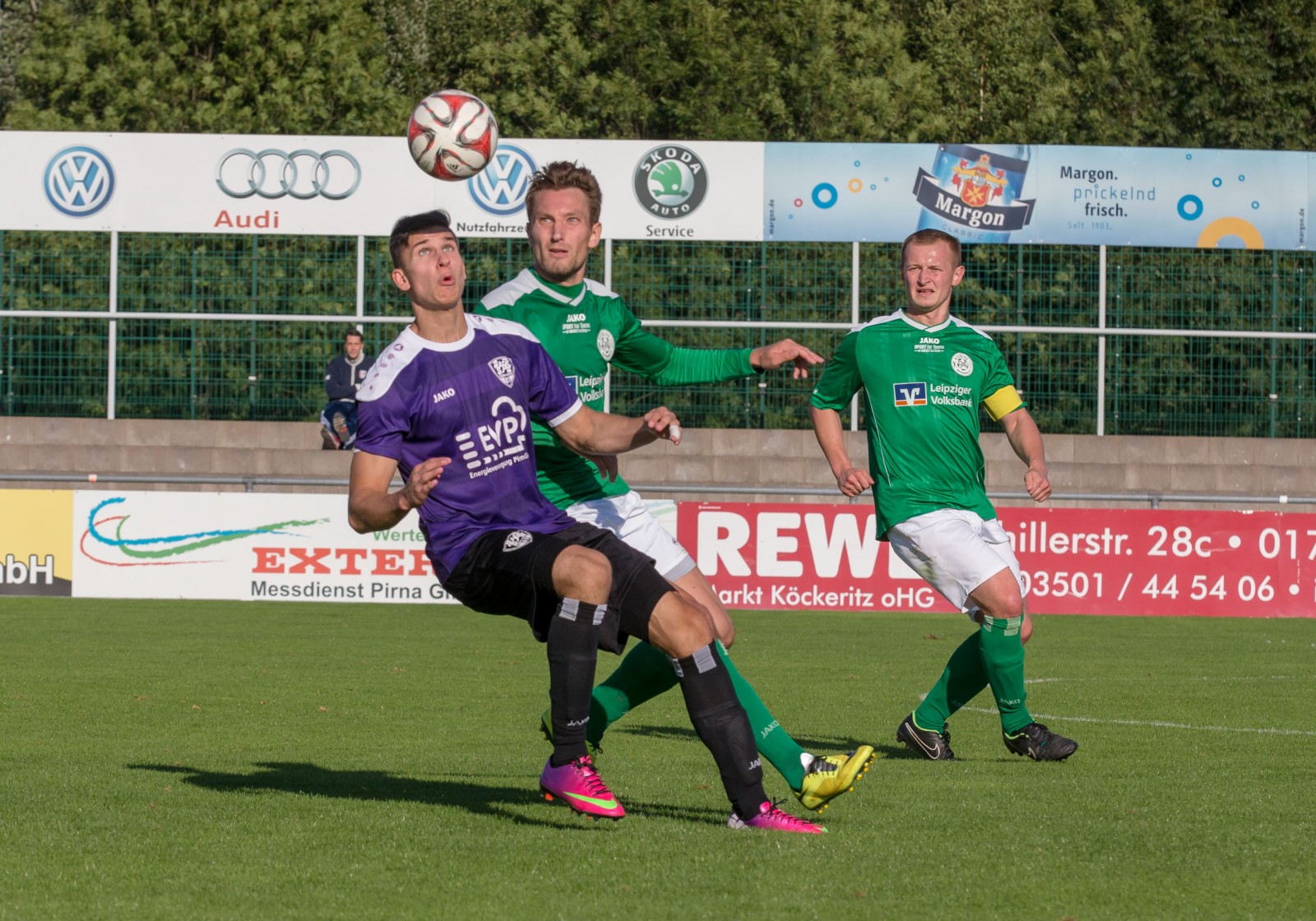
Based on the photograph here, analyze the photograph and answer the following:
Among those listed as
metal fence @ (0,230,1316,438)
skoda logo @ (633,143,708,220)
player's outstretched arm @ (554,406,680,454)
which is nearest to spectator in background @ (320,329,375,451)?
metal fence @ (0,230,1316,438)

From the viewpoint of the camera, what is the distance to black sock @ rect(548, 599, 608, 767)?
20.1 feet

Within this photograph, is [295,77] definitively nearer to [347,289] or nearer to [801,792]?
[347,289]

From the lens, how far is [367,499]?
6.11m

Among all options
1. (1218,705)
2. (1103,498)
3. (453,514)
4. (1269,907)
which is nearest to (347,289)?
(1103,498)

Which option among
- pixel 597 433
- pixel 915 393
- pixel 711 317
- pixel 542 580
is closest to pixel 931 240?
pixel 915 393

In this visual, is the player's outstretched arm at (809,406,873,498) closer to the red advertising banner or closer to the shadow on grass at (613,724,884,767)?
the shadow on grass at (613,724,884,767)

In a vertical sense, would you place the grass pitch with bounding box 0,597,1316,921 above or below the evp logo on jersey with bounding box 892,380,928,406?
below

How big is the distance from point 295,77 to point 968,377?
31.2 metres

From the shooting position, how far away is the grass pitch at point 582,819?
205 inches

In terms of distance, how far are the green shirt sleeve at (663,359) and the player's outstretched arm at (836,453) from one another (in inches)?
26.7

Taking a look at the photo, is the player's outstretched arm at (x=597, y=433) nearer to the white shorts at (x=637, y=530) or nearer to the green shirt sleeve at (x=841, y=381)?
the white shorts at (x=637, y=530)

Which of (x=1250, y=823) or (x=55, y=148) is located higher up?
(x=55, y=148)

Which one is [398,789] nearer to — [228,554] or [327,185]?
[228,554]

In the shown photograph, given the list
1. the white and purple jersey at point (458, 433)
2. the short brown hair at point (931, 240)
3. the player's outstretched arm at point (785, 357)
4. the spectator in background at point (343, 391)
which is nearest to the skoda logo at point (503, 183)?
the spectator in background at point (343, 391)
